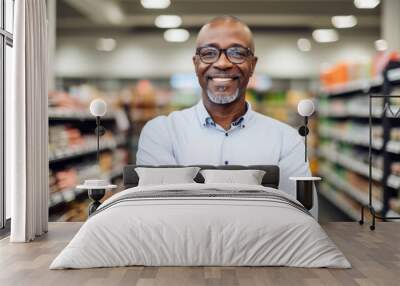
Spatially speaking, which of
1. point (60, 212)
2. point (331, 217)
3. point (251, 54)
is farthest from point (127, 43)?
point (331, 217)

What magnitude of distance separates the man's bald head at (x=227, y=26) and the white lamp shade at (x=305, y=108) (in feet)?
2.55

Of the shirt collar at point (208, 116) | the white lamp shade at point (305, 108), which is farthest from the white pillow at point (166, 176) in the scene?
the white lamp shade at point (305, 108)

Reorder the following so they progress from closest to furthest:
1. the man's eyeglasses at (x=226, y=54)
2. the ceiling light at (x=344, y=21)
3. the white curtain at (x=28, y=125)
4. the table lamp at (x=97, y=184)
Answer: the white curtain at (x=28, y=125) → the table lamp at (x=97, y=184) → the man's eyeglasses at (x=226, y=54) → the ceiling light at (x=344, y=21)

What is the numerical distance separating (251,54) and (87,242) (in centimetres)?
315

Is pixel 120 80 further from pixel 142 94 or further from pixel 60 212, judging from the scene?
pixel 60 212

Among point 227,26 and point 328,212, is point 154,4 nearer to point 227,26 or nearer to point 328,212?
point 227,26

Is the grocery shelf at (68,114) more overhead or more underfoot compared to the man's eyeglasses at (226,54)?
more underfoot

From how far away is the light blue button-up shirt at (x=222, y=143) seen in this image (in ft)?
22.7

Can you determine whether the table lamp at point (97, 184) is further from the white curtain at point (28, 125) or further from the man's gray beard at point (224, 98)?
the man's gray beard at point (224, 98)

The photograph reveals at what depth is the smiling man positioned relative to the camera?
272 inches

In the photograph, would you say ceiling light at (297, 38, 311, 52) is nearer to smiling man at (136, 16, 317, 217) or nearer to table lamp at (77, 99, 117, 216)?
smiling man at (136, 16, 317, 217)

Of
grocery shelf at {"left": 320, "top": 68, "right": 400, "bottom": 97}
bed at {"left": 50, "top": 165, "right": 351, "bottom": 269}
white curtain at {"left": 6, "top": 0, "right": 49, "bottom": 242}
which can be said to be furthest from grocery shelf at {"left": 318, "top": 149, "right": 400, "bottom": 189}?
white curtain at {"left": 6, "top": 0, "right": 49, "bottom": 242}

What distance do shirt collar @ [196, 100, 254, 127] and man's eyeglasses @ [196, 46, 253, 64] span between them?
0.45 meters

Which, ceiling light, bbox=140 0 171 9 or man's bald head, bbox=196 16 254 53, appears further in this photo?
ceiling light, bbox=140 0 171 9
